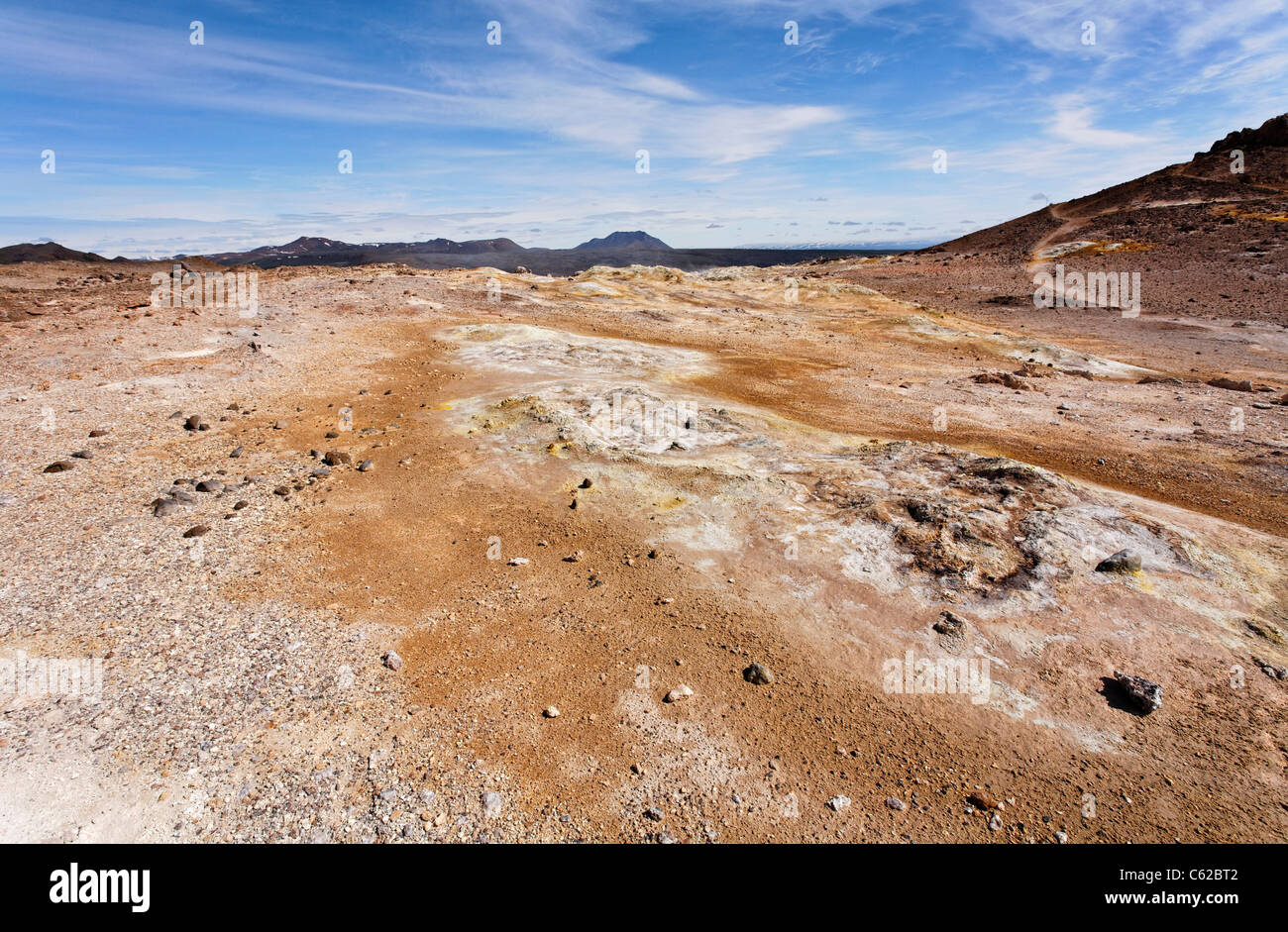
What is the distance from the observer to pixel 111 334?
63.9 feet

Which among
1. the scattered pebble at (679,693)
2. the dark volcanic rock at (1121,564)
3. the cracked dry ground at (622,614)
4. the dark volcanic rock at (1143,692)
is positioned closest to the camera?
the cracked dry ground at (622,614)

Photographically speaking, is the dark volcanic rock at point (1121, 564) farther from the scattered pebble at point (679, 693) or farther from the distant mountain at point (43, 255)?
the distant mountain at point (43, 255)

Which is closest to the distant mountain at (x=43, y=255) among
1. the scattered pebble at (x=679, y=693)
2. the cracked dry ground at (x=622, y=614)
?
the cracked dry ground at (x=622, y=614)

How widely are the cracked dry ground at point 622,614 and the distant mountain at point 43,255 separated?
41.3 meters

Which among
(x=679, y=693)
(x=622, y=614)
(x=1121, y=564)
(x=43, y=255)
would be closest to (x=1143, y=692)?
(x=1121, y=564)

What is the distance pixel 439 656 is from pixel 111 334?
21.4 m

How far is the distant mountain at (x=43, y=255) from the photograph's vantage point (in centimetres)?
4384

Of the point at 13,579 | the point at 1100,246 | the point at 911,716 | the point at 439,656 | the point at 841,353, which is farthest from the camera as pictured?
the point at 1100,246

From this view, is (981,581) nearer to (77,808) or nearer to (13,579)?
(77,808)

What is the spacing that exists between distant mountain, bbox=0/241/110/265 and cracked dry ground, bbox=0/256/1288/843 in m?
41.3

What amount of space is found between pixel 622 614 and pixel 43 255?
210ft

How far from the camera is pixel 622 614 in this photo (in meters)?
7.57

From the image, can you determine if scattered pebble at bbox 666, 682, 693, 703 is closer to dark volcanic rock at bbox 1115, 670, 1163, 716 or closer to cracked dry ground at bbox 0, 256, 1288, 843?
cracked dry ground at bbox 0, 256, 1288, 843
